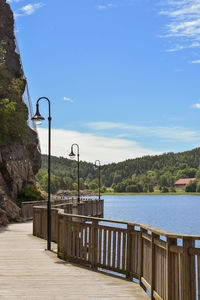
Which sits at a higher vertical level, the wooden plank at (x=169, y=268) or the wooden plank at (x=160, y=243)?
the wooden plank at (x=160, y=243)

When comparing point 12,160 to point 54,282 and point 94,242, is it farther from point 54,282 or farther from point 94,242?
point 54,282

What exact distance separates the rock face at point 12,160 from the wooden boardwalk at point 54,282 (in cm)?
1441

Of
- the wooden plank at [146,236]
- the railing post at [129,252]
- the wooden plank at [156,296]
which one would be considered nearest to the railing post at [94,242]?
the railing post at [129,252]

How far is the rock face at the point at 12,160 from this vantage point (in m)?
28.5

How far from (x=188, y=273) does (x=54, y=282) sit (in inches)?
159

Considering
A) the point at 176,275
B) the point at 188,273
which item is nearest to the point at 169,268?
the point at 176,275

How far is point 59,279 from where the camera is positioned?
947cm

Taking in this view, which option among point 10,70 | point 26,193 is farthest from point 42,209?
point 10,70

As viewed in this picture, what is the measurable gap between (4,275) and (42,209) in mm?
9401

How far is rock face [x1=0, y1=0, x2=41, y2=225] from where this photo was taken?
1123 inches

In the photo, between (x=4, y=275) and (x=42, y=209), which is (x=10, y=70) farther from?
(x=4, y=275)

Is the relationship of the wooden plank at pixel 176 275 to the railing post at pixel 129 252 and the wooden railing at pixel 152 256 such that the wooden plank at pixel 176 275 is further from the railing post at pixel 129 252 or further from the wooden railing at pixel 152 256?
the railing post at pixel 129 252

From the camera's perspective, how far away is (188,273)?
5.98 m

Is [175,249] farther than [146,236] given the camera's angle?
No
